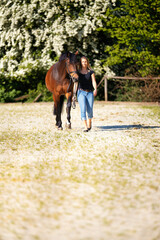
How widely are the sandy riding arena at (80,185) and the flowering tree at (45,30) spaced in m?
11.1

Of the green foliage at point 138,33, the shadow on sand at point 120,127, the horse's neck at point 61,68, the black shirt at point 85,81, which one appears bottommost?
the shadow on sand at point 120,127

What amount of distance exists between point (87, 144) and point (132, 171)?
8.26 feet

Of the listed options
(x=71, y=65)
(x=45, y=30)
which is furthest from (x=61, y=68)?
(x=45, y=30)

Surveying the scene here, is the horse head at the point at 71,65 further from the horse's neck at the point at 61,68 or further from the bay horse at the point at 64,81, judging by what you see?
the horse's neck at the point at 61,68

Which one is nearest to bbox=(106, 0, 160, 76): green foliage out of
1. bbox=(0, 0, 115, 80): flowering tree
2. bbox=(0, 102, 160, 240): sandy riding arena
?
bbox=(0, 0, 115, 80): flowering tree

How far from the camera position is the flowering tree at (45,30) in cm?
1980

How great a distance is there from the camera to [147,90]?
18.6m

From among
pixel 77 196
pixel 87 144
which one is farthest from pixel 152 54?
pixel 77 196

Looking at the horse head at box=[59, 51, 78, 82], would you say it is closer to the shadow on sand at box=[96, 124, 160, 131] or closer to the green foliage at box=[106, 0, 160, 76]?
the shadow on sand at box=[96, 124, 160, 131]

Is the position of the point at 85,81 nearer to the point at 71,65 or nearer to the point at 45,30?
the point at 71,65

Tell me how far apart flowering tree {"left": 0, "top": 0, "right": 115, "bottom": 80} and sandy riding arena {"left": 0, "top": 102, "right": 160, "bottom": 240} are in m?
11.1

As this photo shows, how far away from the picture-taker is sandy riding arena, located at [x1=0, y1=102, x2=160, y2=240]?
3.74 meters

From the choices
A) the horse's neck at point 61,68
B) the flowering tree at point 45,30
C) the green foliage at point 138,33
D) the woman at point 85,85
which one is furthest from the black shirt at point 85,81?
the flowering tree at point 45,30

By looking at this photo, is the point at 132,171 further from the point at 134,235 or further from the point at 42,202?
the point at 134,235
